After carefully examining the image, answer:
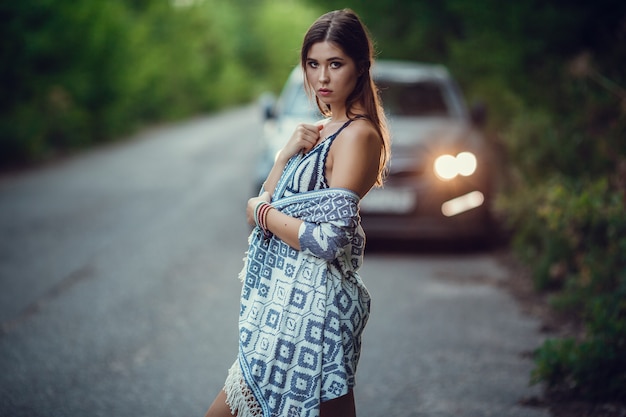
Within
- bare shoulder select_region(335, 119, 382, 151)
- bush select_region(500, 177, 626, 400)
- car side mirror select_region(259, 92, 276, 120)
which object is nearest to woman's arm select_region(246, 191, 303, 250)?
bare shoulder select_region(335, 119, 382, 151)

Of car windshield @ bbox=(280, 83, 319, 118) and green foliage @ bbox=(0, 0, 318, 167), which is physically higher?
green foliage @ bbox=(0, 0, 318, 167)

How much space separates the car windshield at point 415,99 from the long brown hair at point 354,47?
649 cm

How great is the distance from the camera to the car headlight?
802 centimetres

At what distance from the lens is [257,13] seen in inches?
3324

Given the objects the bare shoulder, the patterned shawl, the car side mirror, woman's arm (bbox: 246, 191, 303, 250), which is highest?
the car side mirror

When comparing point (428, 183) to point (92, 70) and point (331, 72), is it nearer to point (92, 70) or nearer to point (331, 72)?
point (331, 72)

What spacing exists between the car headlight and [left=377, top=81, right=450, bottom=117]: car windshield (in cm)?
113

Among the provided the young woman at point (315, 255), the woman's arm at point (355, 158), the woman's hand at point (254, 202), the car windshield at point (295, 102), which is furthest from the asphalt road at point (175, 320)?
the woman's arm at point (355, 158)

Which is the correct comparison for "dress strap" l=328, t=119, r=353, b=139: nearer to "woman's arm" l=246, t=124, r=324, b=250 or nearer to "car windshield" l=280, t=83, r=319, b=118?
"woman's arm" l=246, t=124, r=324, b=250

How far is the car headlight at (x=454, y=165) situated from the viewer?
26.3ft

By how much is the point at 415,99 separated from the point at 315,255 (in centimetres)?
718

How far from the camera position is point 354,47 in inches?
99.7

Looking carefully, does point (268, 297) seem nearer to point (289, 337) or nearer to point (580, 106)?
point (289, 337)

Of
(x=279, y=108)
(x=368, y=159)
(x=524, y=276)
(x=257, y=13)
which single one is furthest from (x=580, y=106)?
(x=257, y=13)
